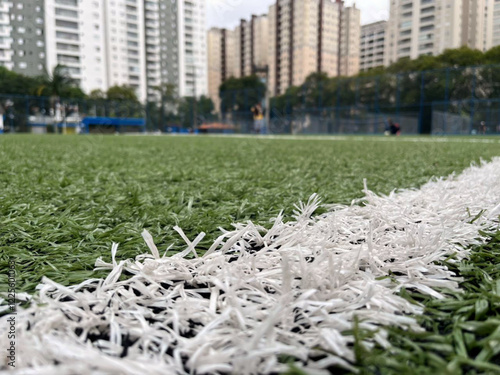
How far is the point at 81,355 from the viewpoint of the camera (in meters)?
0.40

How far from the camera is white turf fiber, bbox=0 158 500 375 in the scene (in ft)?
1.35

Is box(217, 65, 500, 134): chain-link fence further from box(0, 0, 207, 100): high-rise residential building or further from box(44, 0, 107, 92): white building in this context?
box(44, 0, 107, 92): white building

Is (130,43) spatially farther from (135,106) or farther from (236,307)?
(236,307)

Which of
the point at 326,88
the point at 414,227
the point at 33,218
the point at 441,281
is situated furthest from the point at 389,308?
the point at 326,88

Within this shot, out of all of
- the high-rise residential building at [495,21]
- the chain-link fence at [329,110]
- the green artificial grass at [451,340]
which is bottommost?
the green artificial grass at [451,340]

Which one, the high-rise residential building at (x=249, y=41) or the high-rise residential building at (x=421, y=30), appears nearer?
the high-rise residential building at (x=421, y=30)

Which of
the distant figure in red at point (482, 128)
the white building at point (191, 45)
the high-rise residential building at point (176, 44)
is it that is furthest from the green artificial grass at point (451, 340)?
the white building at point (191, 45)

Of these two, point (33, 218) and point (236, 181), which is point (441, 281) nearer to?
point (33, 218)

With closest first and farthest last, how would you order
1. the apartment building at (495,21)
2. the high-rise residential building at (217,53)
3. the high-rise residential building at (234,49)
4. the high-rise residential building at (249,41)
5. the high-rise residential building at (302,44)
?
the apartment building at (495,21) → the high-rise residential building at (302,44) → the high-rise residential building at (249,41) → the high-rise residential building at (234,49) → the high-rise residential building at (217,53)

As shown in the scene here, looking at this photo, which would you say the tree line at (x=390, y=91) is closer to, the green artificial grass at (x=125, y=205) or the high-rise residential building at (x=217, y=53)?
the green artificial grass at (x=125, y=205)

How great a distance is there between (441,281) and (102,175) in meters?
1.92

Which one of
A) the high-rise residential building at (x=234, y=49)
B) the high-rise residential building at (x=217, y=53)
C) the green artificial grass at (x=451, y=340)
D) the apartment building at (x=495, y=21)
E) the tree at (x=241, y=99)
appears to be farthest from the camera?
the high-rise residential building at (x=217, y=53)

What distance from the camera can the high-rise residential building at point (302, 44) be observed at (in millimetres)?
48312

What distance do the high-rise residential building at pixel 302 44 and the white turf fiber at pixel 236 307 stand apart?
44.9 m
